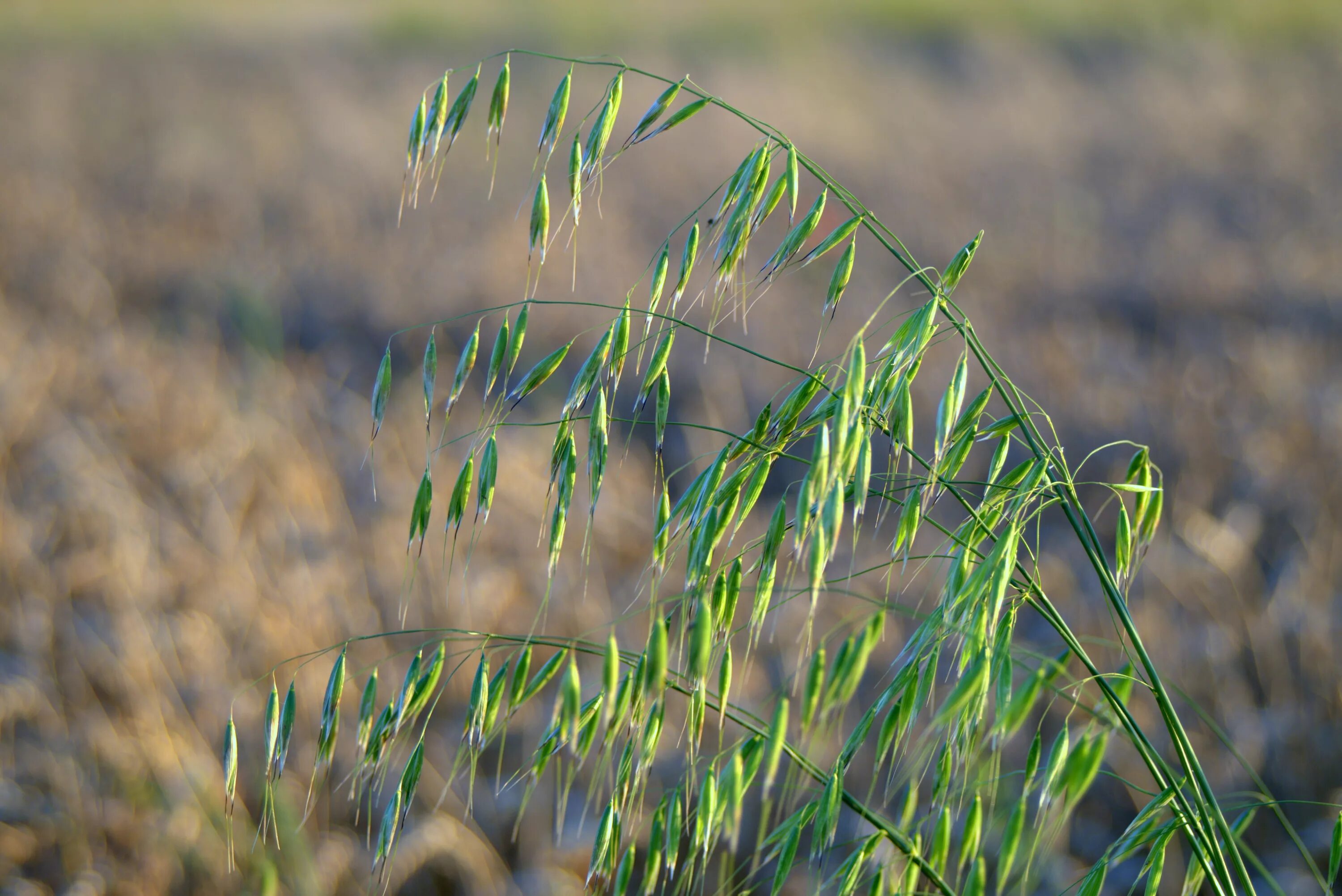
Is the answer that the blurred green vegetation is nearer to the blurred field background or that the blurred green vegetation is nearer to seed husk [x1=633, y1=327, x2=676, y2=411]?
the blurred field background

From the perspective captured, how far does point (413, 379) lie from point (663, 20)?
52.2 feet

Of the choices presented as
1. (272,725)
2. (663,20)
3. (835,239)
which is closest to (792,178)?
(835,239)

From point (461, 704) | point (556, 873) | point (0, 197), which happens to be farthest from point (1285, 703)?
point (0, 197)

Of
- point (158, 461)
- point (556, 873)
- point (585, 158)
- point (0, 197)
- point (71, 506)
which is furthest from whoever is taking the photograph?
point (0, 197)

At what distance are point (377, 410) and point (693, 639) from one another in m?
0.36

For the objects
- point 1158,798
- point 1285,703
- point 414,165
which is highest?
point 414,165

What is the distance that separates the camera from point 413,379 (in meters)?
3.57

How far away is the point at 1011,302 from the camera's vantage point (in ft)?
15.1

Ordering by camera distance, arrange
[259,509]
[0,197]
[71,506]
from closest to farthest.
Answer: [71,506] → [259,509] → [0,197]

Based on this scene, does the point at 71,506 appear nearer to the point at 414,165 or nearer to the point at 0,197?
the point at 414,165

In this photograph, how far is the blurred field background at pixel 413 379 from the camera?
1.71 meters

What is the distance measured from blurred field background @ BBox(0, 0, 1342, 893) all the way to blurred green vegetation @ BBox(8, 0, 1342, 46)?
13.2 feet

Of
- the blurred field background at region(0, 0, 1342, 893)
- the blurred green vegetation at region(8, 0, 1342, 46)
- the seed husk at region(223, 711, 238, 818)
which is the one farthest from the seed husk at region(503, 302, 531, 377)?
the blurred green vegetation at region(8, 0, 1342, 46)

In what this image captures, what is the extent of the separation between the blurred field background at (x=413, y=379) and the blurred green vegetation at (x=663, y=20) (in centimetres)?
401
